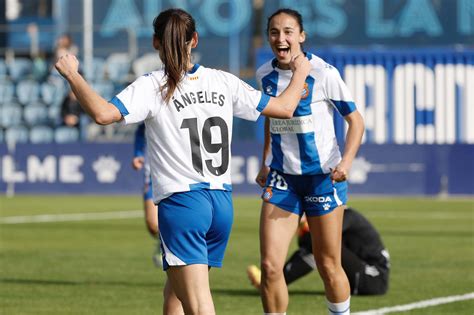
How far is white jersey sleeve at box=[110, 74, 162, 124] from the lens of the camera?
6.94 metres

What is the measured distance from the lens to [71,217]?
22.2 meters

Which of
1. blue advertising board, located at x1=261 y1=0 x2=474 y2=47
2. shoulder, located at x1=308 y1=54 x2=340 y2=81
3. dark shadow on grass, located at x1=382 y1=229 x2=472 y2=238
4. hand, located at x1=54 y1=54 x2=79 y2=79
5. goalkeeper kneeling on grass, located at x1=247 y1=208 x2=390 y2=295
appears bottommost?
dark shadow on grass, located at x1=382 y1=229 x2=472 y2=238

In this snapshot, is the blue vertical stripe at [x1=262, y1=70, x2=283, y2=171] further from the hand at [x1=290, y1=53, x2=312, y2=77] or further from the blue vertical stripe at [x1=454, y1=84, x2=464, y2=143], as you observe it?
the blue vertical stripe at [x1=454, y1=84, x2=464, y2=143]

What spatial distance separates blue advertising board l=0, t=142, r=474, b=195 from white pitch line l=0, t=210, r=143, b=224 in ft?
15.8

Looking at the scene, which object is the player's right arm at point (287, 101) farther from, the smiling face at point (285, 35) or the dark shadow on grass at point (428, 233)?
the dark shadow on grass at point (428, 233)

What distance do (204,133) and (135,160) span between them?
6482mm

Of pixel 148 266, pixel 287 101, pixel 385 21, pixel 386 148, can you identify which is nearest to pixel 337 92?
pixel 287 101

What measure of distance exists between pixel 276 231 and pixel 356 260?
297 cm

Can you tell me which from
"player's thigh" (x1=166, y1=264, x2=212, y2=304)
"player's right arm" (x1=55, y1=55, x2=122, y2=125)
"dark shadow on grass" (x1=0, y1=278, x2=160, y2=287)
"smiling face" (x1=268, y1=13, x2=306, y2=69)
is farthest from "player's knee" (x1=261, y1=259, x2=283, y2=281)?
"dark shadow on grass" (x1=0, y1=278, x2=160, y2=287)

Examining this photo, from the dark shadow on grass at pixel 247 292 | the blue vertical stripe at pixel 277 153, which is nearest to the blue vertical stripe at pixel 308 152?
the blue vertical stripe at pixel 277 153

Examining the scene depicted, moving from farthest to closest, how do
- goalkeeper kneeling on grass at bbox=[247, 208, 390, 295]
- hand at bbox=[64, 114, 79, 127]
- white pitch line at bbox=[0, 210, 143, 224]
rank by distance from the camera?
hand at bbox=[64, 114, 79, 127]
white pitch line at bbox=[0, 210, 143, 224]
goalkeeper kneeling on grass at bbox=[247, 208, 390, 295]

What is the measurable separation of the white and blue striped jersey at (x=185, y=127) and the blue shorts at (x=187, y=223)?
0.06 m

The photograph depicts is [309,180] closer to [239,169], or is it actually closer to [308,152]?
[308,152]

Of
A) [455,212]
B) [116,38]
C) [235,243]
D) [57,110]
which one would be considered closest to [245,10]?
[116,38]
